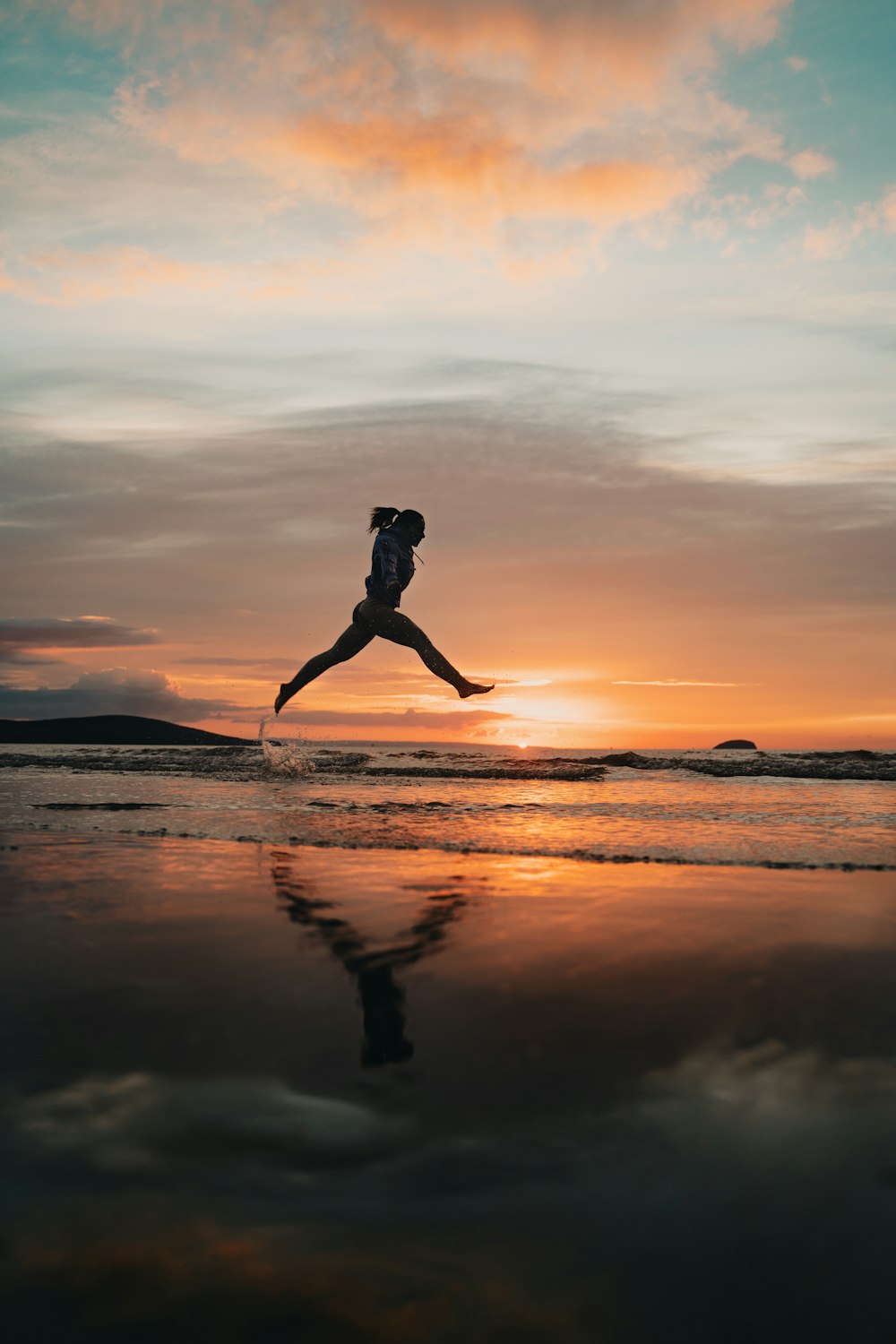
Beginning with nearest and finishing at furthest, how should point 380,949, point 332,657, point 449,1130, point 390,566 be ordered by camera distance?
point 449,1130 < point 380,949 < point 390,566 < point 332,657

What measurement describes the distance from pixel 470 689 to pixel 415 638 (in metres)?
0.97

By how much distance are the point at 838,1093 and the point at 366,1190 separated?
1.07 metres

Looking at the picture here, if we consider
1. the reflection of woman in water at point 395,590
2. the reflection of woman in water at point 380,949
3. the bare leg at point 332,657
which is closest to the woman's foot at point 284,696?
the bare leg at point 332,657

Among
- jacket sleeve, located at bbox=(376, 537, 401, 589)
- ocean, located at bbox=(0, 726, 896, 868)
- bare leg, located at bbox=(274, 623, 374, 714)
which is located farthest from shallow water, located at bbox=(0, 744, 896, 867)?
jacket sleeve, located at bbox=(376, 537, 401, 589)

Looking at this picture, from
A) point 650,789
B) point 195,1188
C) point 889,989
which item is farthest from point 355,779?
point 195,1188

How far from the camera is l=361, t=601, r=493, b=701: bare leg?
11.5m

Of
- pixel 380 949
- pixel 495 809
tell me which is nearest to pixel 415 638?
pixel 495 809

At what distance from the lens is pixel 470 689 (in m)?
11.5

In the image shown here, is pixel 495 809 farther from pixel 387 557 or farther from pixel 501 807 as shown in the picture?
pixel 387 557

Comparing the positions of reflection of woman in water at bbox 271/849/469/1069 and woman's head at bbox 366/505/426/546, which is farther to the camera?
woman's head at bbox 366/505/426/546

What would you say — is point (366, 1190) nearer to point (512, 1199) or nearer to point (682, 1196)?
point (512, 1199)

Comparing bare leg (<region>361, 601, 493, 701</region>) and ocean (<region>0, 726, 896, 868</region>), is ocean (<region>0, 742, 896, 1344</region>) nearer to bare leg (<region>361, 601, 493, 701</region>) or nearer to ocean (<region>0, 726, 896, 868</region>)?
ocean (<region>0, 726, 896, 868</region>)

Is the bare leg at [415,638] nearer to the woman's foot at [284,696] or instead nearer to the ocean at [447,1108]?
the woman's foot at [284,696]

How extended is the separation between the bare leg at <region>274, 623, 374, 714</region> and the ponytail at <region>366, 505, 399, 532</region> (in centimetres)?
133
